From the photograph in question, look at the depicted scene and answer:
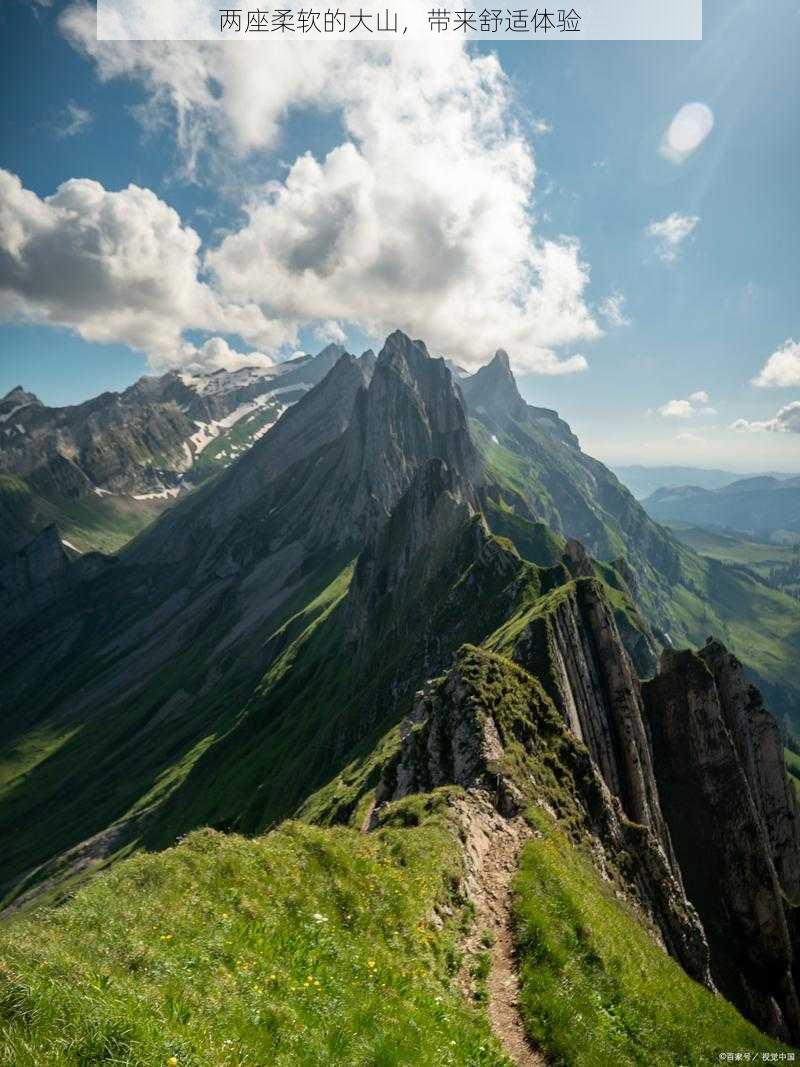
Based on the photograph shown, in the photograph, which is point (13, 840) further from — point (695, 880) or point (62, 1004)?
point (62, 1004)

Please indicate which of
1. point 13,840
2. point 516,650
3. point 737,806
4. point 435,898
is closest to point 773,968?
point 737,806

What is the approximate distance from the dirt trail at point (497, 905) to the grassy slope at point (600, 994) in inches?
18.2

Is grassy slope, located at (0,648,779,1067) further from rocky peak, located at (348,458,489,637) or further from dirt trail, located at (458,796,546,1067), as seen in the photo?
rocky peak, located at (348,458,489,637)

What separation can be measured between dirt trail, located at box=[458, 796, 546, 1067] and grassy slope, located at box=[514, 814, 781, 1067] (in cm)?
46

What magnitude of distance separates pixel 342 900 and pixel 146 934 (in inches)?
265

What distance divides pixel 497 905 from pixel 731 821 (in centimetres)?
5358

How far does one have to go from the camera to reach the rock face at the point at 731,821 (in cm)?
5366

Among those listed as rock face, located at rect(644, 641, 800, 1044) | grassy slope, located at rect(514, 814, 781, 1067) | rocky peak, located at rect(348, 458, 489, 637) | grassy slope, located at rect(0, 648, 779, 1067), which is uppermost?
rocky peak, located at rect(348, 458, 489, 637)

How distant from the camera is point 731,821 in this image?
62656mm

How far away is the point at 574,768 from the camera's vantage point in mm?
42781

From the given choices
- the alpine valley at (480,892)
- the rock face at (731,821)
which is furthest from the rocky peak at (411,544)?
the rock face at (731,821)

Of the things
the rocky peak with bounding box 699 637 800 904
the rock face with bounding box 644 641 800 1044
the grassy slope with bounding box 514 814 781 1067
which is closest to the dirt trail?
the grassy slope with bounding box 514 814 781 1067

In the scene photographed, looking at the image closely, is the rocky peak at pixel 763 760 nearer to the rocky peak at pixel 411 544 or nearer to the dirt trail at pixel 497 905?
the dirt trail at pixel 497 905

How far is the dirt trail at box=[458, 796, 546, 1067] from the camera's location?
1602 centimetres
